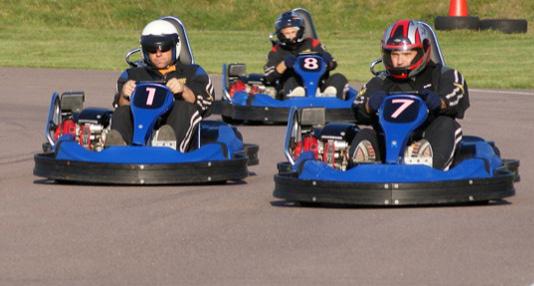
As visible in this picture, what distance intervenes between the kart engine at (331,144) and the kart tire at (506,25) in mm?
20575

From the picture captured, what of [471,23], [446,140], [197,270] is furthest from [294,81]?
[471,23]

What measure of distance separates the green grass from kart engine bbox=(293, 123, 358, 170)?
1059cm

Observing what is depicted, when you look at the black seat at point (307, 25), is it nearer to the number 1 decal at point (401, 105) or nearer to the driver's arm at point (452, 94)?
the driver's arm at point (452, 94)

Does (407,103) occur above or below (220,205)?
above

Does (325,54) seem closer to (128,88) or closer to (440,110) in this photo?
(128,88)

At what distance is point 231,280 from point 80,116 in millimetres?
4553

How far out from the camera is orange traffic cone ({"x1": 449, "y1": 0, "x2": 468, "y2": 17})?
103 feet

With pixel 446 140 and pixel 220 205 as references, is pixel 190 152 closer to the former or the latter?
pixel 220 205

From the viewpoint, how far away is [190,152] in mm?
9938

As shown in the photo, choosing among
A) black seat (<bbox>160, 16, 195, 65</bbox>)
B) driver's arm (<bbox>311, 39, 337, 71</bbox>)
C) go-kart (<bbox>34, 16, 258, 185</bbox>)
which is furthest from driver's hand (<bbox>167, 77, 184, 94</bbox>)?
driver's arm (<bbox>311, 39, 337, 71</bbox>)

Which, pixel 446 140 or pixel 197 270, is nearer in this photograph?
pixel 197 270

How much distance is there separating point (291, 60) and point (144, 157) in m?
6.00

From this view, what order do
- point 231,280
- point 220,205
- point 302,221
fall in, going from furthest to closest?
point 220,205 < point 302,221 < point 231,280

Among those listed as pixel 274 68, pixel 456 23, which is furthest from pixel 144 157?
pixel 456 23
